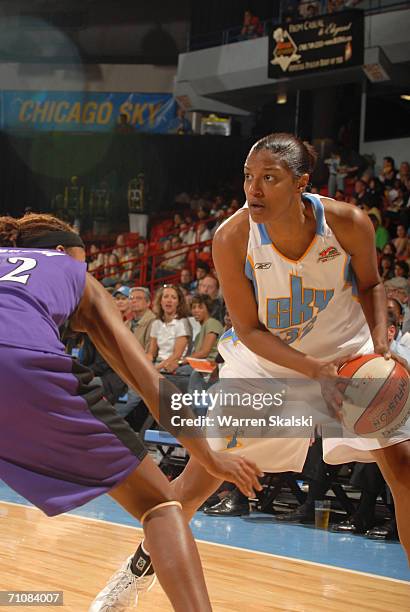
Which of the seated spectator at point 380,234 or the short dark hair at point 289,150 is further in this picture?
the seated spectator at point 380,234

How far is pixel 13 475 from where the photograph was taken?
217 centimetres

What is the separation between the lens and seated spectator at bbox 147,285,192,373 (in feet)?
25.7

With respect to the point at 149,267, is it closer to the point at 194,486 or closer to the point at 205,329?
the point at 205,329

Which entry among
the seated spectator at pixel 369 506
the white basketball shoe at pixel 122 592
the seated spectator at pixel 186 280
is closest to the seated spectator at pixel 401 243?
the seated spectator at pixel 186 280

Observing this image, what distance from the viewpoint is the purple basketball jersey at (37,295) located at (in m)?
2.15

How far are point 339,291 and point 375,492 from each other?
2.63m

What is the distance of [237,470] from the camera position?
2.17 meters

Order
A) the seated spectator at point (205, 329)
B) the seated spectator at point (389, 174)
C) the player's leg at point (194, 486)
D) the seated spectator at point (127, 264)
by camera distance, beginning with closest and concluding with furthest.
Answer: the player's leg at point (194, 486) → the seated spectator at point (205, 329) → the seated spectator at point (389, 174) → the seated spectator at point (127, 264)

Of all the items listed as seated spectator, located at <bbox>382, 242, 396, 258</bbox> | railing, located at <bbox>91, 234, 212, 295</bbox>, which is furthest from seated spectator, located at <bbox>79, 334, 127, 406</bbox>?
railing, located at <bbox>91, 234, 212, 295</bbox>

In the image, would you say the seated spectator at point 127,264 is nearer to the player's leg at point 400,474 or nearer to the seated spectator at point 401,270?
the seated spectator at point 401,270

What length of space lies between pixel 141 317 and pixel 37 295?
627 centimetres

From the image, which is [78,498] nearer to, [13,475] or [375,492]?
[13,475]

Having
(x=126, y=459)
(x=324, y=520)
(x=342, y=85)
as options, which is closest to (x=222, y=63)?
(x=342, y=85)

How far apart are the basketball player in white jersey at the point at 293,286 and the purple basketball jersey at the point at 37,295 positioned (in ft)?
3.53
